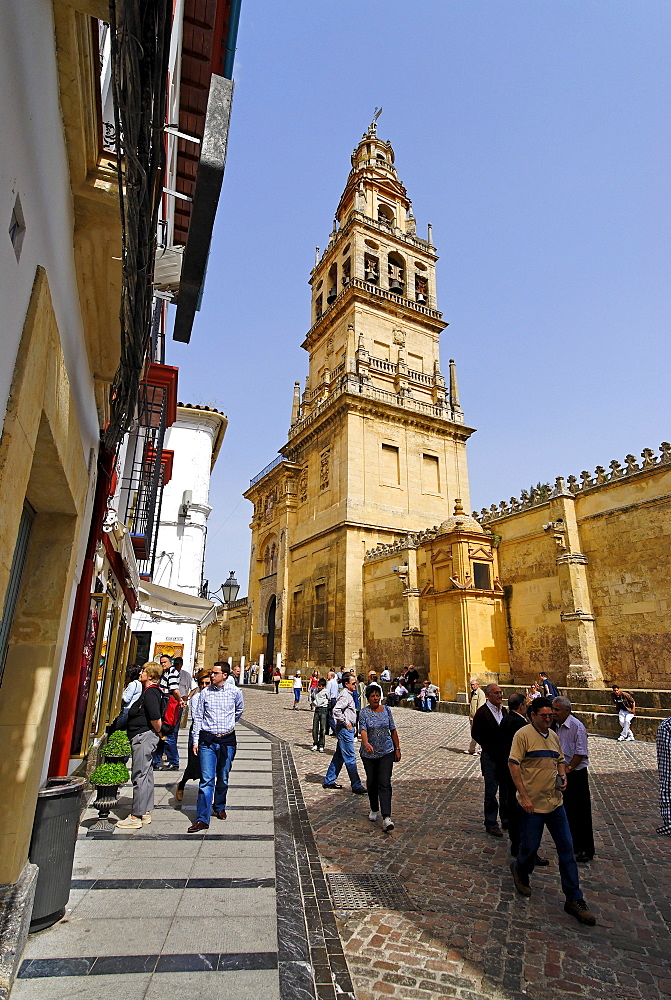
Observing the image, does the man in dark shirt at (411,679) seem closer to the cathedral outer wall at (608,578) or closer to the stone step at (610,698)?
the cathedral outer wall at (608,578)

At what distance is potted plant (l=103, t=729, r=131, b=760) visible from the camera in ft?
17.6


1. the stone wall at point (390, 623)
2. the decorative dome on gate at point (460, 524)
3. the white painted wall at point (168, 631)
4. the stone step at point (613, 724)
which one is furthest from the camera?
the stone wall at point (390, 623)

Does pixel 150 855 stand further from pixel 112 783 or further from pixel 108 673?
pixel 108 673

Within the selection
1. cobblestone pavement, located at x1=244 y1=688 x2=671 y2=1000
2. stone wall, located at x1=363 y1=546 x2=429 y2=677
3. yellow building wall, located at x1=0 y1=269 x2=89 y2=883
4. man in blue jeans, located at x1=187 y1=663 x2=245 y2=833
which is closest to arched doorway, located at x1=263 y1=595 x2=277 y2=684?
stone wall, located at x1=363 y1=546 x2=429 y2=677

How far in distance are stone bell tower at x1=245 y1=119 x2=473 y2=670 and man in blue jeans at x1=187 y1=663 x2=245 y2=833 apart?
55.1ft

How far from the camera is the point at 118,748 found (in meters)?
5.38

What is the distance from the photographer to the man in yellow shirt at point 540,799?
3666 millimetres

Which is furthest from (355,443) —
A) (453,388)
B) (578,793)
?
(578,793)

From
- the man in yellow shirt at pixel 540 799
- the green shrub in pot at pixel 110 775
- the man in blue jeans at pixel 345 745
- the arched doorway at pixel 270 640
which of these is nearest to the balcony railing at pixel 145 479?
the green shrub in pot at pixel 110 775

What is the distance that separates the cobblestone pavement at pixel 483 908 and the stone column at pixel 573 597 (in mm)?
6954

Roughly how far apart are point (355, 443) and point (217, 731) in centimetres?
2033

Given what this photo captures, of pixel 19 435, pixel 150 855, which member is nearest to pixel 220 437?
pixel 150 855

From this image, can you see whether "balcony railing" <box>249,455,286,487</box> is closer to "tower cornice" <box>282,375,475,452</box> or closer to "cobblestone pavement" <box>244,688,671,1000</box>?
"tower cornice" <box>282,375,475,452</box>

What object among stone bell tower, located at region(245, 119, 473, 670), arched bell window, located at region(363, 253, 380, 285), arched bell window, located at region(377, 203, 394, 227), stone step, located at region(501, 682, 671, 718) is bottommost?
stone step, located at region(501, 682, 671, 718)
